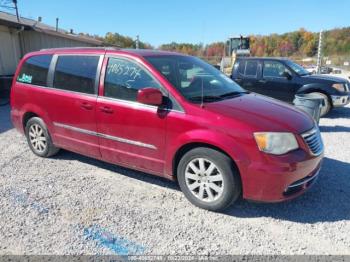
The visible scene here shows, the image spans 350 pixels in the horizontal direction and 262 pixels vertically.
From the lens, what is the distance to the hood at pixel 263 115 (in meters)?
3.29

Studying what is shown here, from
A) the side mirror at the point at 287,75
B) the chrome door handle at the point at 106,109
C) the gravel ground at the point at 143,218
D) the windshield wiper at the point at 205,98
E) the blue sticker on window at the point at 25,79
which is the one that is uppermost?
the blue sticker on window at the point at 25,79

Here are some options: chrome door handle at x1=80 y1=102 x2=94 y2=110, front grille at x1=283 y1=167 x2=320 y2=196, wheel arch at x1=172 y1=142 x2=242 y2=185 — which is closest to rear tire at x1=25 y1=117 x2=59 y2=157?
chrome door handle at x1=80 y1=102 x2=94 y2=110

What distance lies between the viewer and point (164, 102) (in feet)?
12.0

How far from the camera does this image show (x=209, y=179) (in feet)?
11.4

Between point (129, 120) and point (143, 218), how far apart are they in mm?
1222

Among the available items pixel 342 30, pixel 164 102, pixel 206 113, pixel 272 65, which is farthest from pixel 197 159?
pixel 342 30

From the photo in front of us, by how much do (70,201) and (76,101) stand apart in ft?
4.68

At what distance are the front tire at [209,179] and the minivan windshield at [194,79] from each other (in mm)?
680

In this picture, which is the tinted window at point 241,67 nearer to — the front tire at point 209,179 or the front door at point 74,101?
the front door at point 74,101

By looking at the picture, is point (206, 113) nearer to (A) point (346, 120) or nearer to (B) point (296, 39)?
(A) point (346, 120)

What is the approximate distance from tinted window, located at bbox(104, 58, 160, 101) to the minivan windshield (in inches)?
7.8

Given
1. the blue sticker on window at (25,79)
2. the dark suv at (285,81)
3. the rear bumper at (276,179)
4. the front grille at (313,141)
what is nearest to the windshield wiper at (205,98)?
the rear bumper at (276,179)

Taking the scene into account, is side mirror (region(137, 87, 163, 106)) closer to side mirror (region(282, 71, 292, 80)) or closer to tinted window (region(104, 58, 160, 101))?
tinted window (region(104, 58, 160, 101))

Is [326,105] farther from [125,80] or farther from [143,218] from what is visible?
[143,218]
